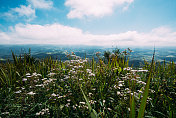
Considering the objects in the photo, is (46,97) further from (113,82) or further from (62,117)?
(113,82)

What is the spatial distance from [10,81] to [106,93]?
357 cm

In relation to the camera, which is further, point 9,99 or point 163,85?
point 163,85

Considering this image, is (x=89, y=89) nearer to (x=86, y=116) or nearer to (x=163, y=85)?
(x=86, y=116)

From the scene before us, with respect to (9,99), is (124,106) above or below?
above

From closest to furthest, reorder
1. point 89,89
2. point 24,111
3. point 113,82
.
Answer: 1. point 24,111
2. point 89,89
3. point 113,82

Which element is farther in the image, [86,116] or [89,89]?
[89,89]

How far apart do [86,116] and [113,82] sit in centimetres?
151

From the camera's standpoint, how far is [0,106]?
2213 mm

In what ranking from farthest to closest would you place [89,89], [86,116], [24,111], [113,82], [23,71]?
[23,71]
[113,82]
[89,89]
[24,111]
[86,116]

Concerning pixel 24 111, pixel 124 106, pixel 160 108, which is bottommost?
pixel 24 111

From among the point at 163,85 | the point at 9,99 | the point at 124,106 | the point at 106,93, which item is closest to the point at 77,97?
the point at 106,93

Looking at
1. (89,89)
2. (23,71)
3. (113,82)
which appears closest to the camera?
(89,89)

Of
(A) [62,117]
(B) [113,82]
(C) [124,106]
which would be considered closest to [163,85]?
(B) [113,82]

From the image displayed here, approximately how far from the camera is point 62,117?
6.22 feet
